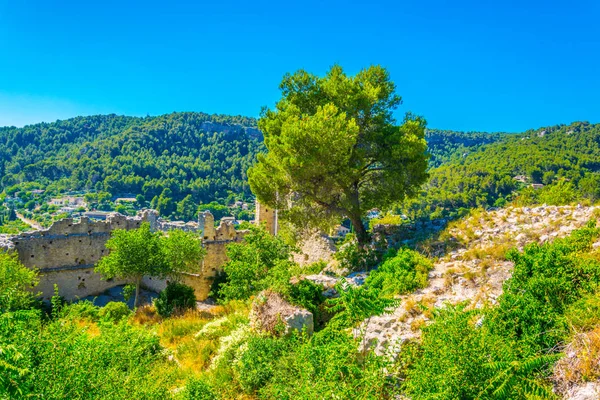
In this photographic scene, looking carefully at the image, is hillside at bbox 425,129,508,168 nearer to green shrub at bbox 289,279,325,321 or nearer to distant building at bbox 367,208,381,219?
distant building at bbox 367,208,381,219

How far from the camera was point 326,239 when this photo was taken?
55.5 feet

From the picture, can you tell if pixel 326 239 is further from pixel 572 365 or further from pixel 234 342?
pixel 572 365

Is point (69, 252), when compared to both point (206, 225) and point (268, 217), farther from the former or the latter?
point (268, 217)

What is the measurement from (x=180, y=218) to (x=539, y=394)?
7880cm

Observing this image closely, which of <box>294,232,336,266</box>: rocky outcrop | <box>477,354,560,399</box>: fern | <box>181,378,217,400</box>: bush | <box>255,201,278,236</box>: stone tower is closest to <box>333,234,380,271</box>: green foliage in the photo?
<box>294,232,336,266</box>: rocky outcrop

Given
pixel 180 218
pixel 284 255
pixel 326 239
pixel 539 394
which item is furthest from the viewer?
pixel 180 218

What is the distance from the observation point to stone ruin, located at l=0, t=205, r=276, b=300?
64.9 ft

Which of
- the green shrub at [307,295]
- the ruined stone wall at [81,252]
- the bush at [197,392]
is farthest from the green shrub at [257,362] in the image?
the ruined stone wall at [81,252]

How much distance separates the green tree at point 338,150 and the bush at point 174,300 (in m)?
5.63

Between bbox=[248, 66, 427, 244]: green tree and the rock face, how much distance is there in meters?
5.36

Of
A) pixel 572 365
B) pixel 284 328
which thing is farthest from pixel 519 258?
pixel 284 328

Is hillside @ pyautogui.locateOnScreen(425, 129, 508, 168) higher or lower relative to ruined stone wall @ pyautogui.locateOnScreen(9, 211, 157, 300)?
higher

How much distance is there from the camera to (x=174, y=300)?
53.6ft

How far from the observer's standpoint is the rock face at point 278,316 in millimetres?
9062
